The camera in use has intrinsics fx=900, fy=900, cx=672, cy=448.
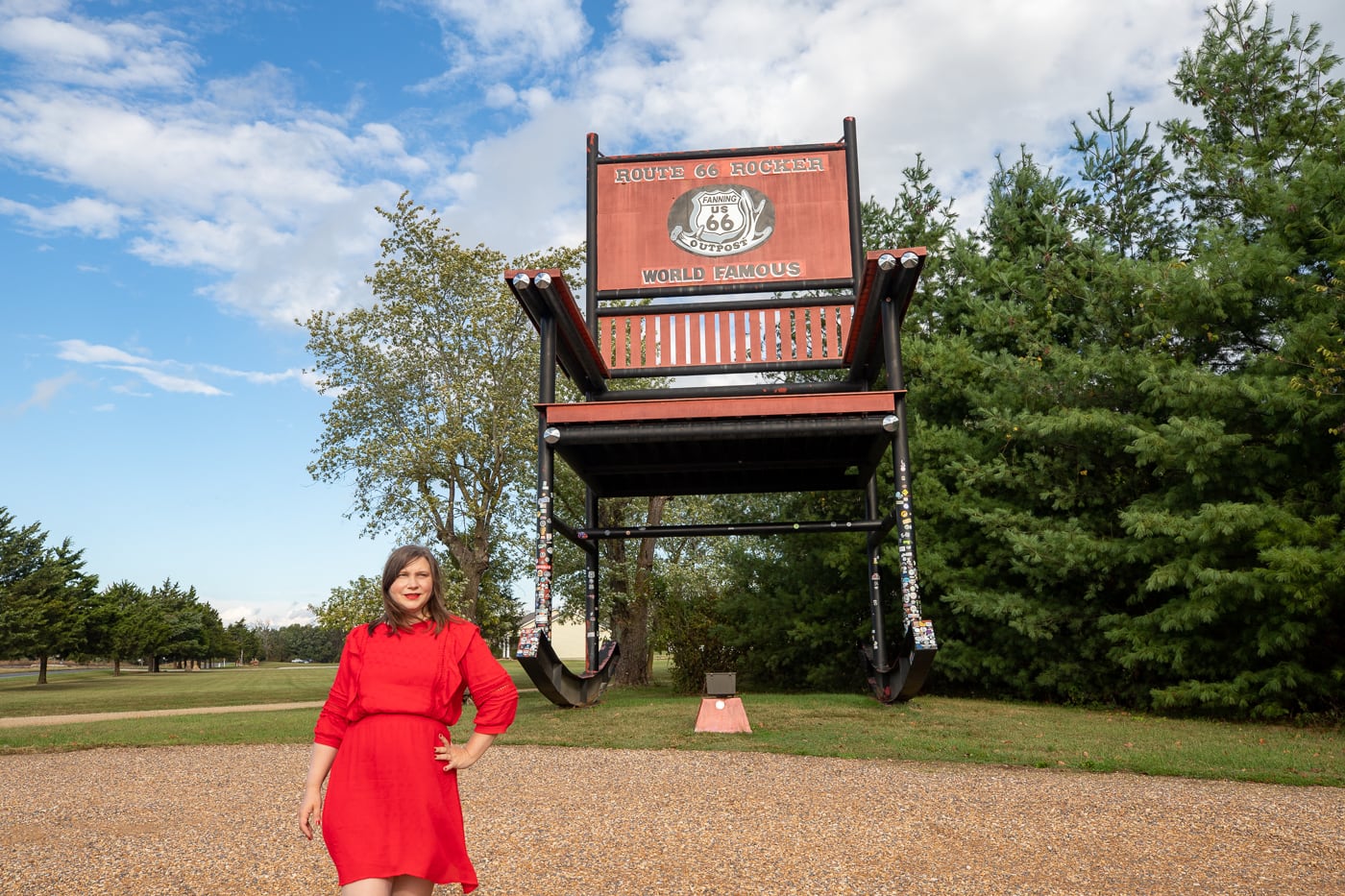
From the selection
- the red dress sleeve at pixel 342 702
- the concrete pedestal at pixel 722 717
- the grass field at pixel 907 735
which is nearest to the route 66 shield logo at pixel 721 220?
the concrete pedestal at pixel 722 717

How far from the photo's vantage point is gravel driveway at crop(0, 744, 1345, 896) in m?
3.07

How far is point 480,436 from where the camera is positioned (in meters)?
14.8

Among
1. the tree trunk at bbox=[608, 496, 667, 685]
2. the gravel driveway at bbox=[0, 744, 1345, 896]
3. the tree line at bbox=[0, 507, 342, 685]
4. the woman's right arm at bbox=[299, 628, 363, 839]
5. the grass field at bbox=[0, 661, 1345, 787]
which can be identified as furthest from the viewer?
the tree line at bbox=[0, 507, 342, 685]

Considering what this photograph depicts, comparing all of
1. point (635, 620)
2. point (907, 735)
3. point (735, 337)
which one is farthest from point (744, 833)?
point (635, 620)

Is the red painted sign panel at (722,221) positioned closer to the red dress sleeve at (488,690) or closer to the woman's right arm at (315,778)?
the red dress sleeve at (488,690)

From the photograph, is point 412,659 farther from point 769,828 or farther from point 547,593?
point 547,593

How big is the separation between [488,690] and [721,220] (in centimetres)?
725

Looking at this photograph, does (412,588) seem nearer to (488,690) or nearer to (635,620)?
(488,690)

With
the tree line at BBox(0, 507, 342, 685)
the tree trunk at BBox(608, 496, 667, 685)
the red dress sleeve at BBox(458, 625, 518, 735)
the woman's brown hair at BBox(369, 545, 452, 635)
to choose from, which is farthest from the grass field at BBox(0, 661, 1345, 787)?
the tree line at BBox(0, 507, 342, 685)

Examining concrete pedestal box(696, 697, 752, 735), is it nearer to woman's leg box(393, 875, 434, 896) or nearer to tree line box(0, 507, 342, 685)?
woman's leg box(393, 875, 434, 896)

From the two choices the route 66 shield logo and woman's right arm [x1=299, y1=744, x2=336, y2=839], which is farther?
the route 66 shield logo

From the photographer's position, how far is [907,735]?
6332mm

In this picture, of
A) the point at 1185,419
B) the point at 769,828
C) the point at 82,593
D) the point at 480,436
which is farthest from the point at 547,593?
the point at 82,593

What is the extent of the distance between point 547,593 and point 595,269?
3.37 meters
